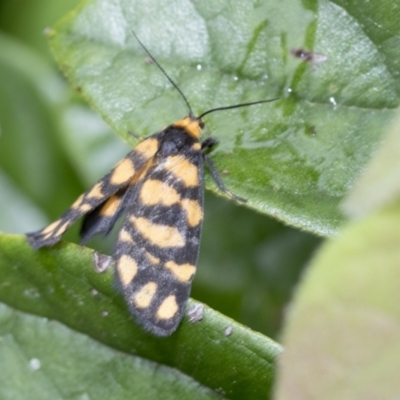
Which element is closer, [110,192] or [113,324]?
[113,324]

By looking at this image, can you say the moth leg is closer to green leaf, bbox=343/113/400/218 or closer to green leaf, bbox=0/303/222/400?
green leaf, bbox=0/303/222/400

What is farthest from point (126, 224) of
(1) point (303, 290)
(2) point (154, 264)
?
(1) point (303, 290)

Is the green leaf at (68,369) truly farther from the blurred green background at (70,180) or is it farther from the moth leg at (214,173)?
the blurred green background at (70,180)

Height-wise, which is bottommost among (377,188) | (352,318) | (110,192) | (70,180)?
(70,180)

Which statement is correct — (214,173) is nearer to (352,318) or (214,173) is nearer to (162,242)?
(162,242)

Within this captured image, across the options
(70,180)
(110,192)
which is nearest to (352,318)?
(110,192)

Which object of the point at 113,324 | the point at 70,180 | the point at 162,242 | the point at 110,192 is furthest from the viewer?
the point at 70,180
